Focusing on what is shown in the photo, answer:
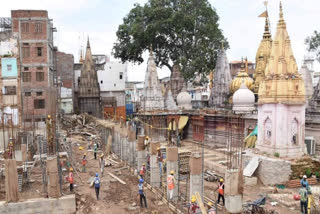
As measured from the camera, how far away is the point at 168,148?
15.9m

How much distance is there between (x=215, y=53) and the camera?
40594mm

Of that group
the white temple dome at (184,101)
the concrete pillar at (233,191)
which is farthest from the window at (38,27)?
A: the concrete pillar at (233,191)

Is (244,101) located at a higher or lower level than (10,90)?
lower

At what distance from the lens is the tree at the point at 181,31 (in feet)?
124

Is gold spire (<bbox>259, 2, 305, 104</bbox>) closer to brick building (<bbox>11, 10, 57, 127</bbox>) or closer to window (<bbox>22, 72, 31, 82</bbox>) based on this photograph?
brick building (<bbox>11, 10, 57, 127</bbox>)

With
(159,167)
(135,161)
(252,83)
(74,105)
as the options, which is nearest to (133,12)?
(252,83)

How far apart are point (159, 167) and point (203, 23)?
2578 centimetres

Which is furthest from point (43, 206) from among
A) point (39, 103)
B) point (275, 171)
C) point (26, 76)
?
point (26, 76)

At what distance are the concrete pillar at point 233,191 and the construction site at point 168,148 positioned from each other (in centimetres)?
4

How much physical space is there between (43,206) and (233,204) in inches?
319

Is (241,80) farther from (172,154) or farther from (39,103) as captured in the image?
(172,154)

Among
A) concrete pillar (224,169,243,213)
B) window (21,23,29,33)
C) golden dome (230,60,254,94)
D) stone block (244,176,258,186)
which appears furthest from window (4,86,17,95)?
concrete pillar (224,169,243,213)

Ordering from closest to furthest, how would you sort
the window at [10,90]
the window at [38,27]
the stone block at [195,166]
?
1. the stone block at [195,166]
2. the window at [10,90]
3. the window at [38,27]

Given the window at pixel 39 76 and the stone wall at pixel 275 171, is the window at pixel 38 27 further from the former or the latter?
the stone wall at pixel 275 171
